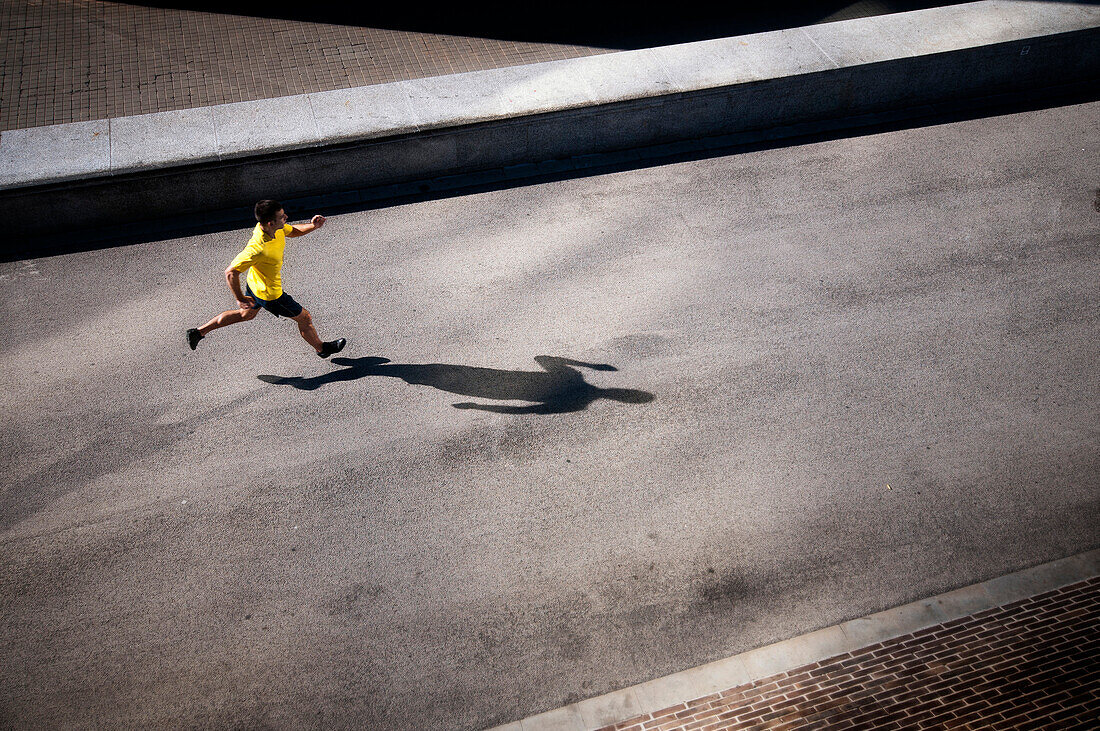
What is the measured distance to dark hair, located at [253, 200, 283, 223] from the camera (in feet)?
21.4

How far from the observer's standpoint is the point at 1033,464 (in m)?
6.96

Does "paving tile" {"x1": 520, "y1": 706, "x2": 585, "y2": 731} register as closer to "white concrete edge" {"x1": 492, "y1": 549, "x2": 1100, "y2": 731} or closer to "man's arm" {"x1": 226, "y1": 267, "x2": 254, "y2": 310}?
"white concrete edge" {"x1": 492, "y1": 549, "x2": 1100, "y2": 731}

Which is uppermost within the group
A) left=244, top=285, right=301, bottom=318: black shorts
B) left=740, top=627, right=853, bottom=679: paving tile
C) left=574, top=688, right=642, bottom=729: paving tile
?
left=244, top=285, right=301, bottom=318: black shorts

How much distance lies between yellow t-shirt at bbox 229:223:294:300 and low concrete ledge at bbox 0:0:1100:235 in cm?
241

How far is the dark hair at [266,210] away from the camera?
654cm

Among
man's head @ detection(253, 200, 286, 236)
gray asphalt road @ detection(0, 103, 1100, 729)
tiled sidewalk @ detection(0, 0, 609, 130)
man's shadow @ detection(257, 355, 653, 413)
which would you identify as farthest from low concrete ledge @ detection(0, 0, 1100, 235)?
man's shadow @ detection(257, 355, 653, 413)

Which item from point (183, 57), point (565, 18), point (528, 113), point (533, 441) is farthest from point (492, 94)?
point (183, 57)

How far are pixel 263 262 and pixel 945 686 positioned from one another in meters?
6.39

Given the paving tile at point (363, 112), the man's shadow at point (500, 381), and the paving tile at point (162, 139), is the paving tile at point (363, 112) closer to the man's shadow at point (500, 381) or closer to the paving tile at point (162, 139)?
the paving tile at point (162, 139)

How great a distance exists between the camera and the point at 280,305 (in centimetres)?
699

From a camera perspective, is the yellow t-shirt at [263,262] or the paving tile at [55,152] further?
the paving tile at [55,152]

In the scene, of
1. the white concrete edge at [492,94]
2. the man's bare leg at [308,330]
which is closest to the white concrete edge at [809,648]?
the man's bare leg at [308,330]

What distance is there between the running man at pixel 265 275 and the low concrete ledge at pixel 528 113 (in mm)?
2145

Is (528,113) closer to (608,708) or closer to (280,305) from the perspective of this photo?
(280,305)
